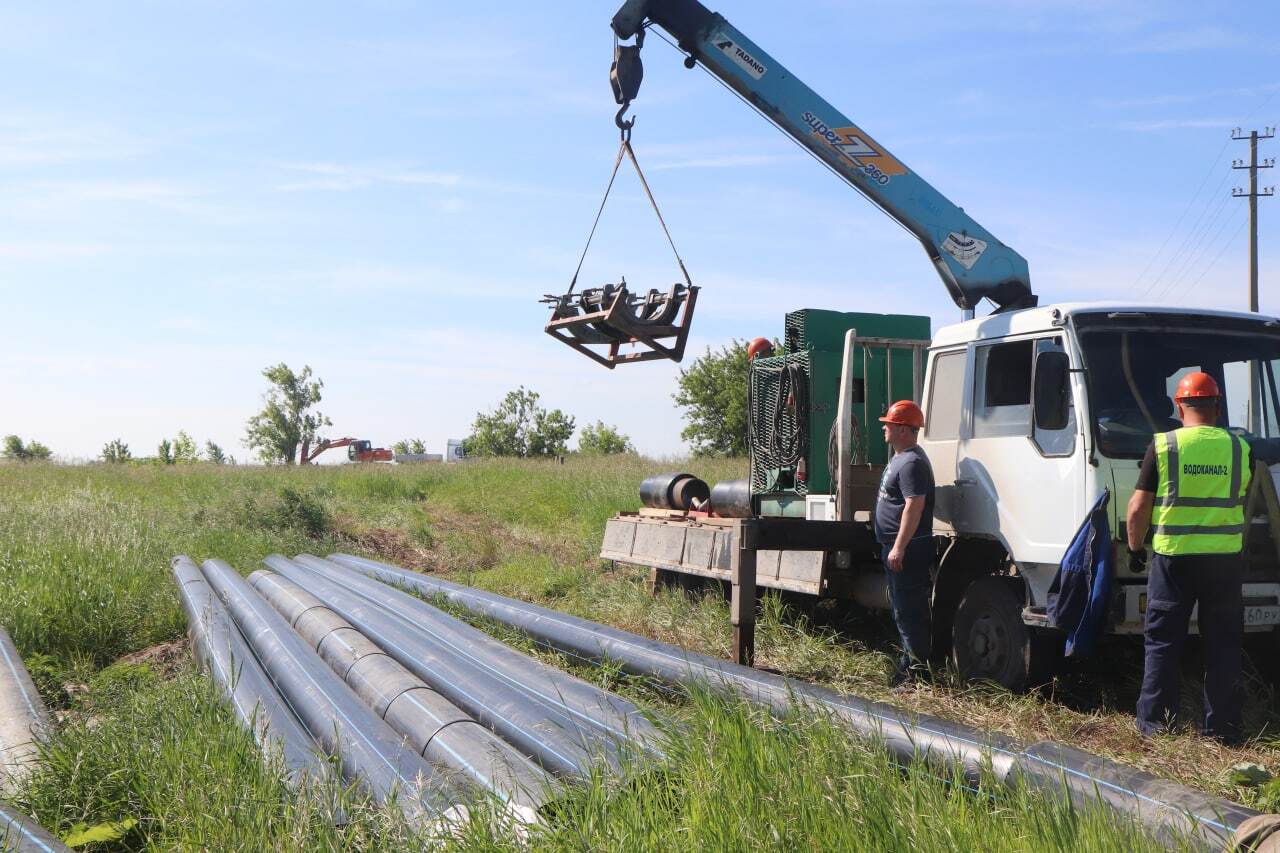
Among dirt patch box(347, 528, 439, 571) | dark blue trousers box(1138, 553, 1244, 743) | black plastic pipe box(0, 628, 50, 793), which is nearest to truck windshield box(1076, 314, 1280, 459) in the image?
dark blue trousers box(1138, 553, 1244, 743)

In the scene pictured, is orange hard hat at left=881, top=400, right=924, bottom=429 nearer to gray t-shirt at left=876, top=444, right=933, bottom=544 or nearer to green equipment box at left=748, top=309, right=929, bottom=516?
gray t-shirt at left=876, top=444, right=933, bottom=544

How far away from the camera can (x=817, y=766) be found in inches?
158

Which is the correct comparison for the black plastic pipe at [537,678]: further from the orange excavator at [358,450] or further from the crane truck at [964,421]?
the orange excavator at [358,450]

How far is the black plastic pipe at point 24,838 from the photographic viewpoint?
3904mm

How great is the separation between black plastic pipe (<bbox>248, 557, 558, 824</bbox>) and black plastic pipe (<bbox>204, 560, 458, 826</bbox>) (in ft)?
0.35

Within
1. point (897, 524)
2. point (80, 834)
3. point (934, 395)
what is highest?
point (934, 395)

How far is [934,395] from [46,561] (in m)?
8.13

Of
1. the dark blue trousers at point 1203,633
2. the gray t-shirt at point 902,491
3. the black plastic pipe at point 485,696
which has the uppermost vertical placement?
the gray t-shirt at point 902,491

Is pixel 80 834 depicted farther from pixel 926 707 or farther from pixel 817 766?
pixel 926 707

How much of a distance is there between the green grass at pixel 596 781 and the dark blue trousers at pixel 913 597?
0.28 m

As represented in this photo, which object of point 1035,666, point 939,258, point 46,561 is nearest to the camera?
point 1035,666

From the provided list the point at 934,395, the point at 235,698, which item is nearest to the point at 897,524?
the point at 934,395

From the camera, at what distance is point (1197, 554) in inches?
227

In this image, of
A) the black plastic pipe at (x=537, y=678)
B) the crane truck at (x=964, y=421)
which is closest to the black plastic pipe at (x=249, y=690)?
the black plastic pipe at (x=537, y=678)
